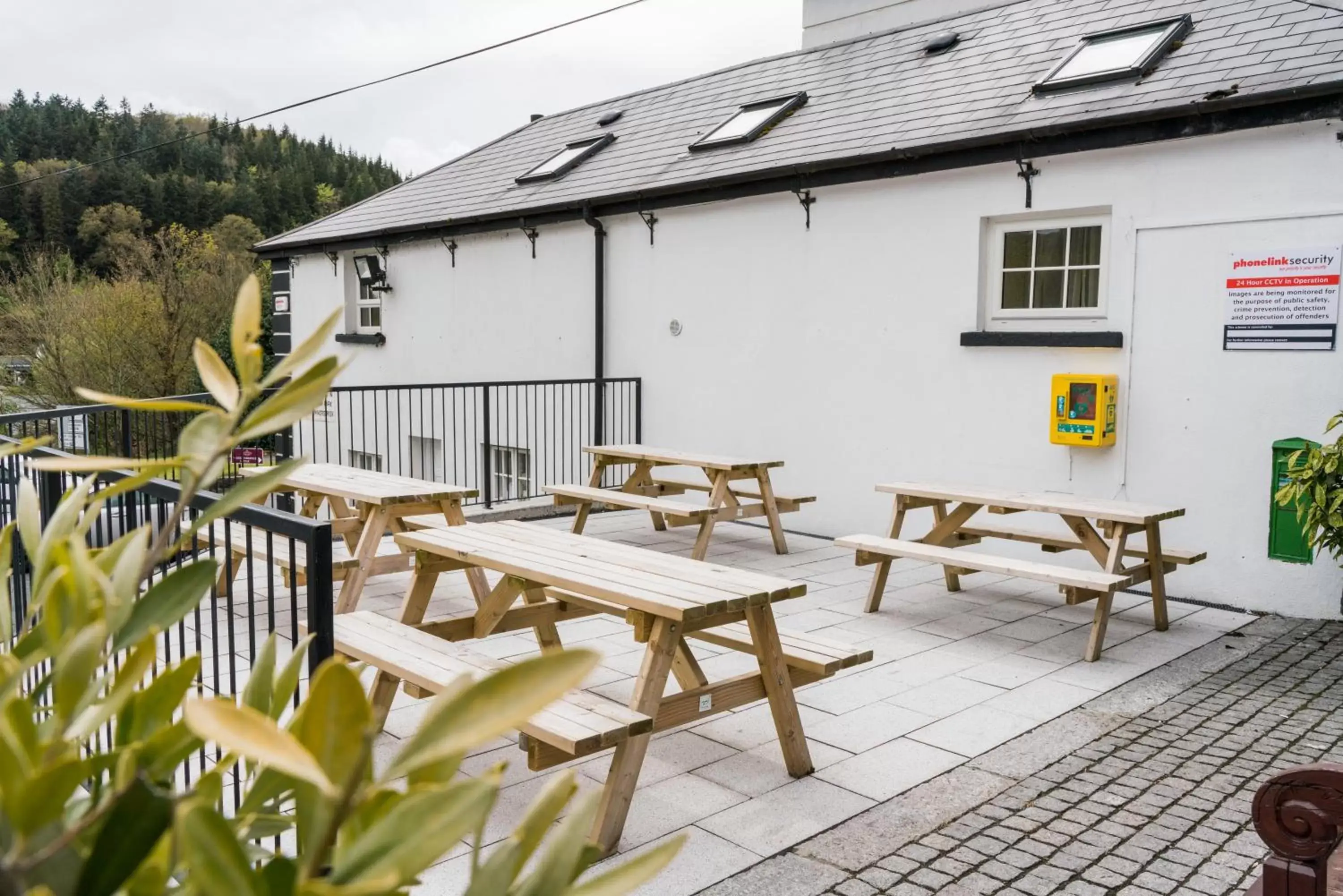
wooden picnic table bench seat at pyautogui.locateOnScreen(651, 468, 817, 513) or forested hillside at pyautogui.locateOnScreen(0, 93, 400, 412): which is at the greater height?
forested hillside at pyautogui.locateOnScreen(0, 93, 400, 412)

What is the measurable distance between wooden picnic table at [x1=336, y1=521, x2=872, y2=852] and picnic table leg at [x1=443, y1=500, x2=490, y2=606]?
3.20 feet

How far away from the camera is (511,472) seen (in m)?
11.7

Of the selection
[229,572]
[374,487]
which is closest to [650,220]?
[374,487]

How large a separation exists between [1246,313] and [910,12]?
21.3 ft

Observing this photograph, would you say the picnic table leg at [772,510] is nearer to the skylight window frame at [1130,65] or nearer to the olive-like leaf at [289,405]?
the skylight window frame at [1130,65]

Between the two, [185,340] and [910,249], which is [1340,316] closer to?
[910,249]

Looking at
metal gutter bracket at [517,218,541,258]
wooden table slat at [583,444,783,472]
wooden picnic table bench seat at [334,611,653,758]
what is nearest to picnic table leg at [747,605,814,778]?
wooden picnic table bench seat at [334,611,653,758]

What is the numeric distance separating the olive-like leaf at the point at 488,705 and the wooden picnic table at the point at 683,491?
6.07 m

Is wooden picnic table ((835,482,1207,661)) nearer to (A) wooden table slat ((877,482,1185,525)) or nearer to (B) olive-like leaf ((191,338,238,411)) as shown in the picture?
(A) wooden table slat ((877,482,1185,525))

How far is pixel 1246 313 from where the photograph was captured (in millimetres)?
5852

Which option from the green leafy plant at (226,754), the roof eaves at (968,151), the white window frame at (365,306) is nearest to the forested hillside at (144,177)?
the white window frame at (365,306)

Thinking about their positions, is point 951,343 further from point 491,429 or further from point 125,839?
point 125,839

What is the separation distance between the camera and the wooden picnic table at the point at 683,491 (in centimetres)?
695

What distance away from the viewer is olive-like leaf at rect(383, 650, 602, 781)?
2.03 ft
